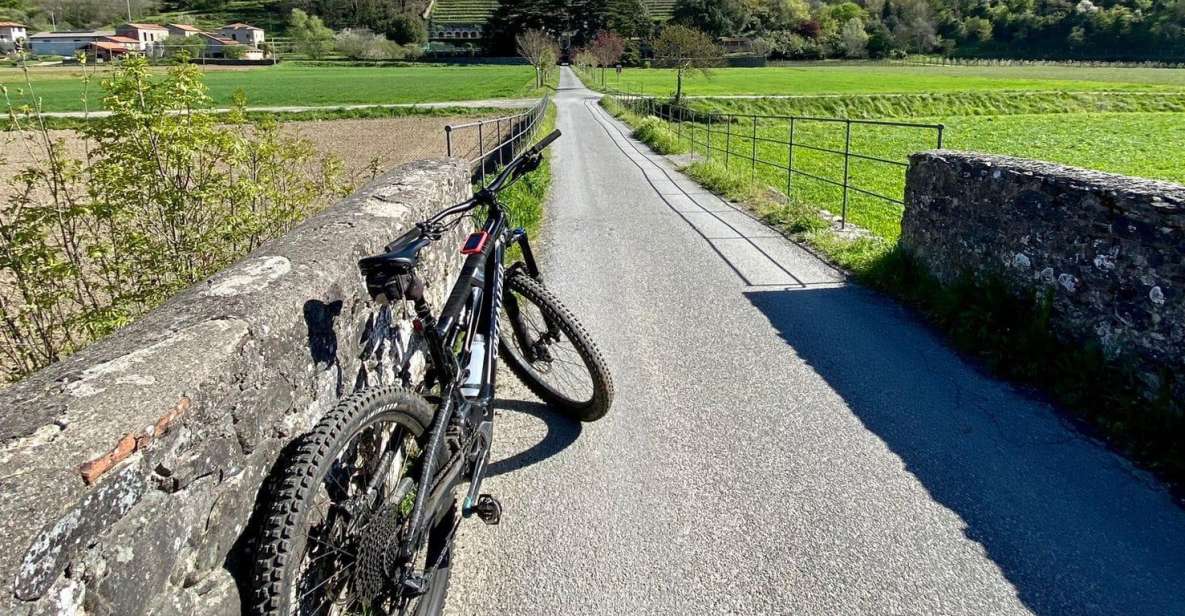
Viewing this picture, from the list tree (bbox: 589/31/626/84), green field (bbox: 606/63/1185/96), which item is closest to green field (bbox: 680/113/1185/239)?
green field (bbox: 606/63/1185/96)

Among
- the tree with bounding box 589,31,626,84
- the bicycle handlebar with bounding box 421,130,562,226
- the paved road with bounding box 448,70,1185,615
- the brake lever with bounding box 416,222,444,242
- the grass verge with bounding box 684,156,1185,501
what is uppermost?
the tree with bounding box 589,31,626,84

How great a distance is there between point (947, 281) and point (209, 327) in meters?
6.01

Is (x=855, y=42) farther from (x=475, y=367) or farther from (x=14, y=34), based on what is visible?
(x=475, y=367)

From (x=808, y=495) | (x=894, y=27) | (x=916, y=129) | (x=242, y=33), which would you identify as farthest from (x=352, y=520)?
(x=242, y=33)

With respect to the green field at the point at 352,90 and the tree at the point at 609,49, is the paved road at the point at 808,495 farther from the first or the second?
the tree at the point at 609,49

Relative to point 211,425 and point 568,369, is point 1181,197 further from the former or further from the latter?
point 211,425

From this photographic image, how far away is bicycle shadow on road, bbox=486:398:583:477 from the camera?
155 inches

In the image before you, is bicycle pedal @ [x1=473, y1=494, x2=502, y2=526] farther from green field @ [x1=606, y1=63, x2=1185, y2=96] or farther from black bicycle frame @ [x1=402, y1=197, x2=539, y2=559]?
green field @ [x1=606, y1=63, x2=1185, y2=96]

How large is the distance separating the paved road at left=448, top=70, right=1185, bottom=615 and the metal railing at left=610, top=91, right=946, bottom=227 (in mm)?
3582

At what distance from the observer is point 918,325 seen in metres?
6.20

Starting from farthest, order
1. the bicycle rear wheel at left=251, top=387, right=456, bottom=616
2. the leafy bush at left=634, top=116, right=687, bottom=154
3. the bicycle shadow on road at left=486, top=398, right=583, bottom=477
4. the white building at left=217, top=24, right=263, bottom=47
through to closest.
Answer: the white building at left=217, top=24, right=263, bottom=47 → the leafy bush at left=634, top=116, right=687, bottom=154 → the bicycle shadow on road at left=486, top=398, right=583, bottom=477 → the bicycle rear wheel at left=251, top=387, right=456, bottom=616

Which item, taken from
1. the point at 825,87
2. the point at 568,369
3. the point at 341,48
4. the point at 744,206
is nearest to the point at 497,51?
the point at 341,48

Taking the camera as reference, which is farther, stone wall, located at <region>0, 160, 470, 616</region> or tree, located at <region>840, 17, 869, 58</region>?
tree, located at <region>840, 17, 869, 58</region>

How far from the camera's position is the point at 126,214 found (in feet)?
15.1
